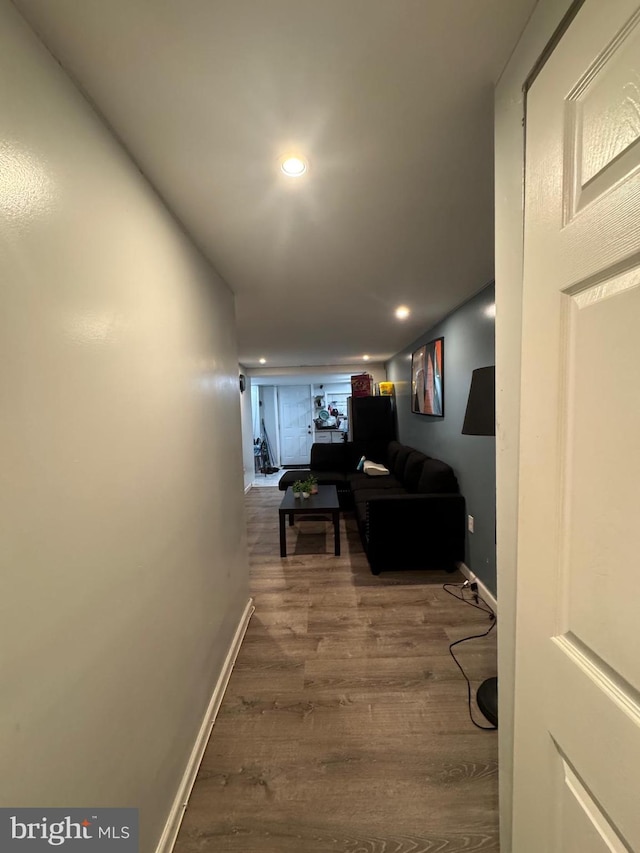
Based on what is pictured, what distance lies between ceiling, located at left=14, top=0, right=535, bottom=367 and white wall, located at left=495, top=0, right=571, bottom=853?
107 millimetres

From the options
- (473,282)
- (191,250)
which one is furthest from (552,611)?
(473,282)

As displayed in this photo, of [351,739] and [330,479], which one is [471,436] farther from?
[330,479]

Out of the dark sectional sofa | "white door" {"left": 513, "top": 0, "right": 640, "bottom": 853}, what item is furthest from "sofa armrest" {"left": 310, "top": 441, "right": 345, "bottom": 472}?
"white door" {"left": 513, "top": 0, "right": 640, "bottom": 853}

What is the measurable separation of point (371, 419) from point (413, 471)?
210cm

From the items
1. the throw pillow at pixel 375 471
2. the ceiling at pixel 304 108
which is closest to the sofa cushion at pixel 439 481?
the throw pillow at pixel 375 471

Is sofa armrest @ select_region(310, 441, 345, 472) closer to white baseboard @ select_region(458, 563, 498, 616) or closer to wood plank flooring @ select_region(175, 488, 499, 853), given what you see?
white baseboard @ select_region(458, 563, 498, 616)

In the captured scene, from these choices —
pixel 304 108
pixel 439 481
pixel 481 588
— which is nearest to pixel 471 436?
pixel 439 481

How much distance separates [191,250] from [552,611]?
1.80 m

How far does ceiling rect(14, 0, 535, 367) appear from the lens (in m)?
0.66

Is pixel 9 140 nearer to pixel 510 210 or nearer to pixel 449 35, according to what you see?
pixel 449 35

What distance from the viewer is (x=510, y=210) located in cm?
81

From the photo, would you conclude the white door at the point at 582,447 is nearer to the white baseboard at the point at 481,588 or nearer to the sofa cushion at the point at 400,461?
the white baseboard at the point at 481,588

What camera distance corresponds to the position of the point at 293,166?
3.42ft

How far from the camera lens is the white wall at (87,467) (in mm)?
595
